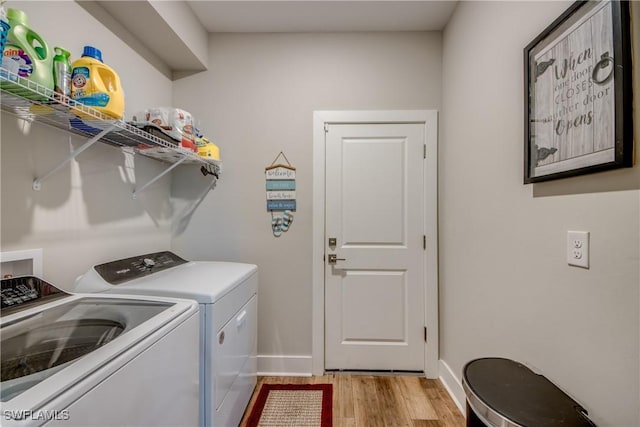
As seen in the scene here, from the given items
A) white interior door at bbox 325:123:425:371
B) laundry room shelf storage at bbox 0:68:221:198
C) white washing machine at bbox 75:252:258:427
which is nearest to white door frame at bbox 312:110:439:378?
white interior door at bbox 325:123:425:371

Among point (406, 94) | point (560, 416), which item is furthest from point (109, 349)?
point (406, 94)

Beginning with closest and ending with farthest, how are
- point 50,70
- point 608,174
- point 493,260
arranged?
point 608,174, point 50,70, point 493,260

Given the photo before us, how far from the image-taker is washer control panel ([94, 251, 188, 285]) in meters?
1.43

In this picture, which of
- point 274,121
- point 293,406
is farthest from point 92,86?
point 293,406

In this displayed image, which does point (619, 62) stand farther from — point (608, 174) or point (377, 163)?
point (377, 163)

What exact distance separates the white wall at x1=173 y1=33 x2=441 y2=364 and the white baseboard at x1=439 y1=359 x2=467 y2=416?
3.29 feet

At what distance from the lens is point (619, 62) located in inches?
32.8

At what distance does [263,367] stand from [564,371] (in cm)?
191

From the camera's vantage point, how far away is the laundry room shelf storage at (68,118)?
3.09 ft

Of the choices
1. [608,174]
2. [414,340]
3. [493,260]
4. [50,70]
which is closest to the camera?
[608,174]

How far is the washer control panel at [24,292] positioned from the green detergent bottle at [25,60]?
67 centimetres

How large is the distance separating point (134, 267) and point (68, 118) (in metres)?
0.78

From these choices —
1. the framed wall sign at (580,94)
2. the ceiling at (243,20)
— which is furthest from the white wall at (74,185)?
the framed wall sign at (580,94)

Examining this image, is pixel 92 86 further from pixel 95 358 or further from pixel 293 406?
pixel 293 406
